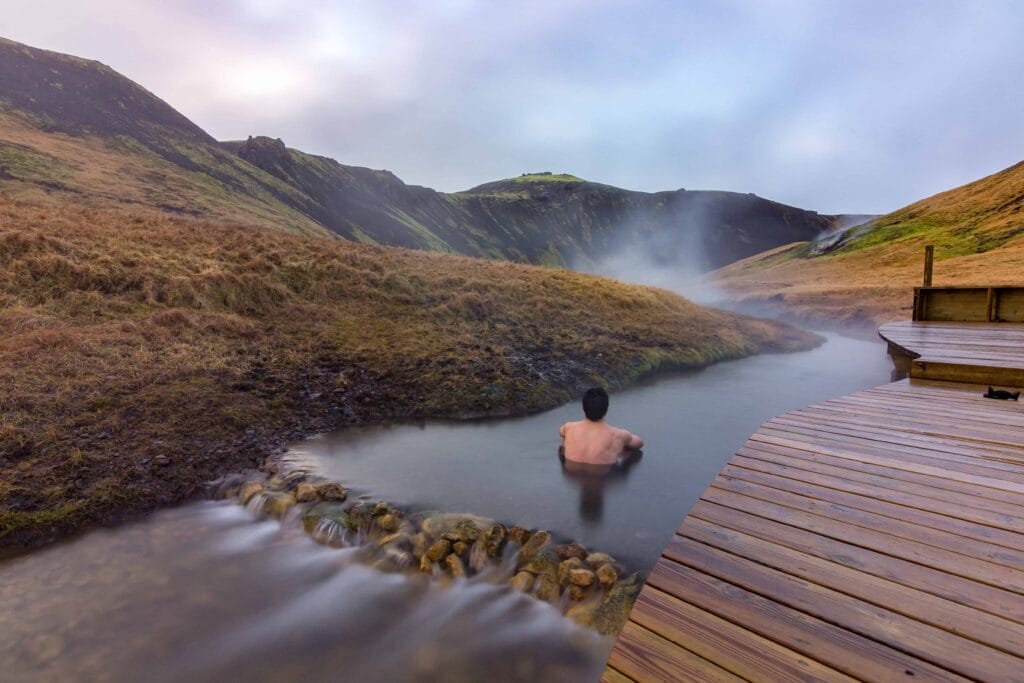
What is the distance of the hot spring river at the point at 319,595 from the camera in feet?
13.7

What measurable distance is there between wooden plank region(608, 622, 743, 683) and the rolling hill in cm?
3246

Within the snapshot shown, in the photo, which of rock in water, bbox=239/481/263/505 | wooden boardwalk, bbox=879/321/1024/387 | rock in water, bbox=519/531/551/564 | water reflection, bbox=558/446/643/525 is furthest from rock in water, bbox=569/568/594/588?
wooden boardwalk, bbox=879/321/1024/387

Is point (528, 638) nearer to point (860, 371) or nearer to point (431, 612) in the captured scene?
point (431, 612)

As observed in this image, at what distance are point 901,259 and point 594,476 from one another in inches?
2394

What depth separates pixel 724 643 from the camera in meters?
2.38

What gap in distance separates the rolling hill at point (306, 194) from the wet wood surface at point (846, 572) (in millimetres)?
32508

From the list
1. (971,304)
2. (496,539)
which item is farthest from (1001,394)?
(971,304)

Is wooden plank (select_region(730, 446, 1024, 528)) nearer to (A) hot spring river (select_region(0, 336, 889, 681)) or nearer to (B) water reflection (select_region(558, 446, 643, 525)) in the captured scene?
(A) hot spring river (select_region(0, 336, 889, 681))

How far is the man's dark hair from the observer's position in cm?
766

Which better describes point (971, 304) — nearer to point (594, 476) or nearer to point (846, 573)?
point (594, 476)

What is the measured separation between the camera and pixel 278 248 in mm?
18469

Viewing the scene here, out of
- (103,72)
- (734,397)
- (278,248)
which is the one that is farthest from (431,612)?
(103,72)

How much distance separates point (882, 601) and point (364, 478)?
6.56m

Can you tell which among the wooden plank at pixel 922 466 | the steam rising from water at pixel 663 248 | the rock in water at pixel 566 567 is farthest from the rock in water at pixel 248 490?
the steam rising from water at pixel 663 248
